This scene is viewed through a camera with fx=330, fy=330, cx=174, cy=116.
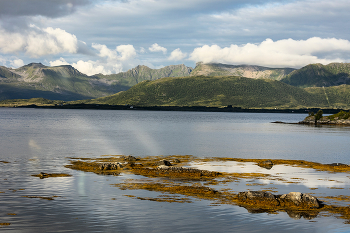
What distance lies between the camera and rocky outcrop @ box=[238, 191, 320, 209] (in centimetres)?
2419

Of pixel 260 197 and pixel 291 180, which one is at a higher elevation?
pixel 260 197

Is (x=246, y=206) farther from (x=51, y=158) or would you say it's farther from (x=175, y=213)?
(x=51, y=158)

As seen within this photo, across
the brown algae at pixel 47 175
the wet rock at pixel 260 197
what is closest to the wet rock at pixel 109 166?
the brown algae at pixel 47 175

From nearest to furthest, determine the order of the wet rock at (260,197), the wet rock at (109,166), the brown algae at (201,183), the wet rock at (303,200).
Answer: the brown algae at (201,183) < the wet rock at (303,200) < the wet rock at (260,197) < the wet rock at (109,166)

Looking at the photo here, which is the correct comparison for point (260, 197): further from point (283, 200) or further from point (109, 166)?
point (109, 166)

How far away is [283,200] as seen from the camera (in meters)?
24.9

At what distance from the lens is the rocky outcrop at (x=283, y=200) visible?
2419cm

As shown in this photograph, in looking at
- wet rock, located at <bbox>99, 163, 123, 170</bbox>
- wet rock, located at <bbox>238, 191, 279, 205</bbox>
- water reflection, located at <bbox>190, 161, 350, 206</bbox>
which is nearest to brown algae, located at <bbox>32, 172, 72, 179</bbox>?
wet rock, located at <bbox>99, 163, 123, 170</bbox>

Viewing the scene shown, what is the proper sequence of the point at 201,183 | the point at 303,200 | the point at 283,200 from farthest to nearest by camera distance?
the point at 201,183, the point at 283,200, the point at 303,200

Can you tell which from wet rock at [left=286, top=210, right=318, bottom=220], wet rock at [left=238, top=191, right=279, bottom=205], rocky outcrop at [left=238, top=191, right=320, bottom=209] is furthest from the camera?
wet rock at [left=238, top=191, right=279, bottom=205]

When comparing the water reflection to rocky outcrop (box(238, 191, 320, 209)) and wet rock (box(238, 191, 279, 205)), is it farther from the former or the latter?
wet rock (box(238, 191, 279, 205))

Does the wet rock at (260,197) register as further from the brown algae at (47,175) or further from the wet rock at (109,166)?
the brown algae at (47,175)

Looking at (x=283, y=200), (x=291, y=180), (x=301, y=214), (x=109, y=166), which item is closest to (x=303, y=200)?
(x=283, y=200)

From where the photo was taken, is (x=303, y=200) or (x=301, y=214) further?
(x=303, y=200)
